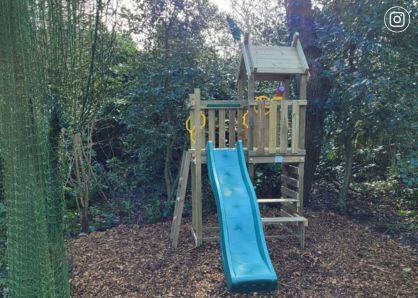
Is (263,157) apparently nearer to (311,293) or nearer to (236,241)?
(236,241)

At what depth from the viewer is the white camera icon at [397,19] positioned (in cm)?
395

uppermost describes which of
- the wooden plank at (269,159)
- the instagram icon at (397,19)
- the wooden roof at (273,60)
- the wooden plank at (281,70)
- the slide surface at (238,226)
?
the instagram icon at (397,19)

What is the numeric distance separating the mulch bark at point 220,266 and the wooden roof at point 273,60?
185 centimetres

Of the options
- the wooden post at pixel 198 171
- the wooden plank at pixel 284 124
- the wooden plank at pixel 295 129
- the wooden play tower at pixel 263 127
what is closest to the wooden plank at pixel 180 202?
the wooden play tower at pixel 263 127

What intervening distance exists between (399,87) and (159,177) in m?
3.49

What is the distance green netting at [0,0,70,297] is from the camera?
1813 millimetres

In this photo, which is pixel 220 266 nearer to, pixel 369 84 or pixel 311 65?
pixel 369 84

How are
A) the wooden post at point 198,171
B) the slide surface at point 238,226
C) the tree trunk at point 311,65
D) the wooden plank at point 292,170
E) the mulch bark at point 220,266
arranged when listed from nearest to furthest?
the slide surface at point 238,226 → the mulch bark at point 220,266 → the wooden post at point 198,171 → the wooden plank at point 292,170 → the tree trunk at point 311,65

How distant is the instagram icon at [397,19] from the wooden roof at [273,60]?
0.97 metres

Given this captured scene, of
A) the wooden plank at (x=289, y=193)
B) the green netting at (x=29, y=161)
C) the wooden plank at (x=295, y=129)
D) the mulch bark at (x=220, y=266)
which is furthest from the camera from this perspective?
the wooden plank at (x=289, y=193)

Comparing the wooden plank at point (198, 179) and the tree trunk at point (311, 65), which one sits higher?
the tree trunk at point (311, 65)

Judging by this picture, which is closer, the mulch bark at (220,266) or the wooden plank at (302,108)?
the mulch bark at (220,266)

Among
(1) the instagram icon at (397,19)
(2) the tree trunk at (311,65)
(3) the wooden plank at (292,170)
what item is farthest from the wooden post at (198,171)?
(1) the instagram icon at (397,19)

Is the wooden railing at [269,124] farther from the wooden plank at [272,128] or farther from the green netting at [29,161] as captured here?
the green netting at [29,161]
